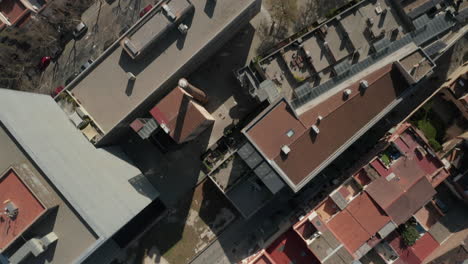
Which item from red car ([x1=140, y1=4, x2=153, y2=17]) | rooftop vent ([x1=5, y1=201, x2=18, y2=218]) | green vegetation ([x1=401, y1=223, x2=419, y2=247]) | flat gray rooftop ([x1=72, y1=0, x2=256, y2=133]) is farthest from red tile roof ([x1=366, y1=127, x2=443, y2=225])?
rooftop vent ([x1=5, y1=201, x2=18, y2=218])

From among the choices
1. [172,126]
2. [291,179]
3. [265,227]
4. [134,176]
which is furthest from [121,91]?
[265,227]

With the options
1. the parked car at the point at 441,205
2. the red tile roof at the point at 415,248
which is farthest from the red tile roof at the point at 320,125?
the parked car at the point at 441,205

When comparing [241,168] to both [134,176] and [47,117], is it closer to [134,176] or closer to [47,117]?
[134,176]

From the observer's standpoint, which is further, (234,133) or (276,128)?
(234,133)

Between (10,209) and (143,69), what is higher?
(143,69)

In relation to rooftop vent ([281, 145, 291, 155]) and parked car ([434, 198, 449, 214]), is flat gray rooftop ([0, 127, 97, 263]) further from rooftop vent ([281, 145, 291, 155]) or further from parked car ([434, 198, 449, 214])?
parked car ([434, 198, 449, 214])

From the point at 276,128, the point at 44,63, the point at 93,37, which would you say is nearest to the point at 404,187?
the point at 276,128

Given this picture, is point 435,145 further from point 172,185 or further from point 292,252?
point 172,185
